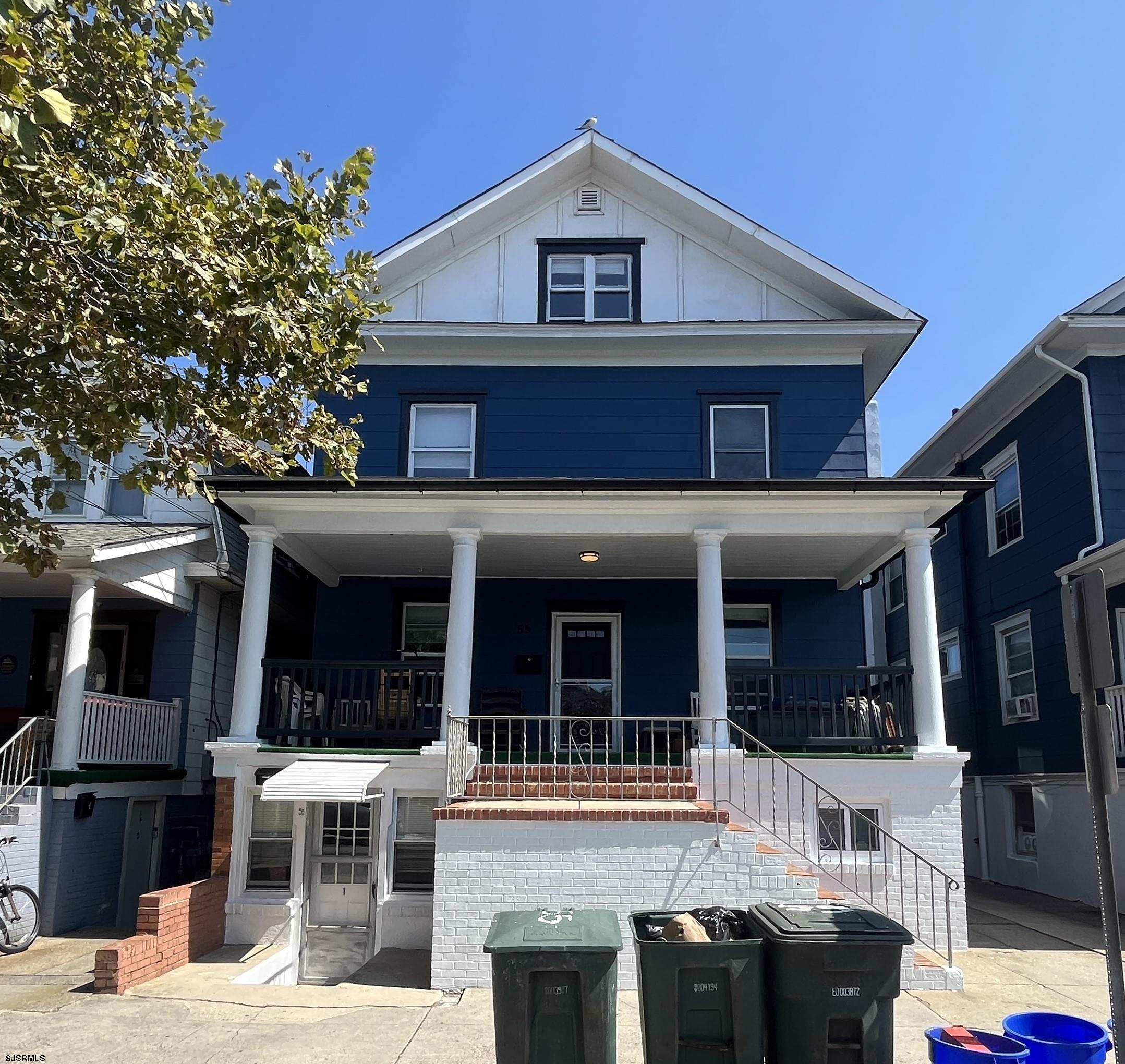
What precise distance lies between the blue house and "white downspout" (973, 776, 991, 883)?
523 centimetres

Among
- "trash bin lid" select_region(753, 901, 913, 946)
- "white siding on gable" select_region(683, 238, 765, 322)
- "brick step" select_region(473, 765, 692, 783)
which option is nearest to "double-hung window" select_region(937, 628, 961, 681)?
"white siding on gable" select_region(683, 238, 765, 322)

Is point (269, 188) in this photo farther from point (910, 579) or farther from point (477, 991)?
point (910, 579)

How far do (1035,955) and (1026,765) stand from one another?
6190 millimetres

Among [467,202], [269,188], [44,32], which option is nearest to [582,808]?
[269,188]

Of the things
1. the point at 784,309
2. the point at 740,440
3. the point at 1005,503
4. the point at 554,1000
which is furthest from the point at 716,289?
the point at 554,1000

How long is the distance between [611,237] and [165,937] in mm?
11006

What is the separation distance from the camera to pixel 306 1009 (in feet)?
26.4

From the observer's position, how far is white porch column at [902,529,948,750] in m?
11.1

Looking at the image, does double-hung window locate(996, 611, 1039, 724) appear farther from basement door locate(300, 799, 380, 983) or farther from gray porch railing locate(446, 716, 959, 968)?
basement door locate(300, 799, 380, 983)

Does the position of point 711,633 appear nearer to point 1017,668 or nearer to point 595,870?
point 595,870

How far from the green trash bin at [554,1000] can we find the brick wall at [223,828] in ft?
20.0

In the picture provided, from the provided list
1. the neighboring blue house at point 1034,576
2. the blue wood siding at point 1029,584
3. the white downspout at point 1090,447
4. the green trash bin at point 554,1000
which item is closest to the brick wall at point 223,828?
the green trash bin at point 554,1000

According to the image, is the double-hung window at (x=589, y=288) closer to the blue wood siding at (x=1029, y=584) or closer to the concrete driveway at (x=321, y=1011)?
the blue wood siding at (x=1029, y=584)

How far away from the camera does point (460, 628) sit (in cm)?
1136
